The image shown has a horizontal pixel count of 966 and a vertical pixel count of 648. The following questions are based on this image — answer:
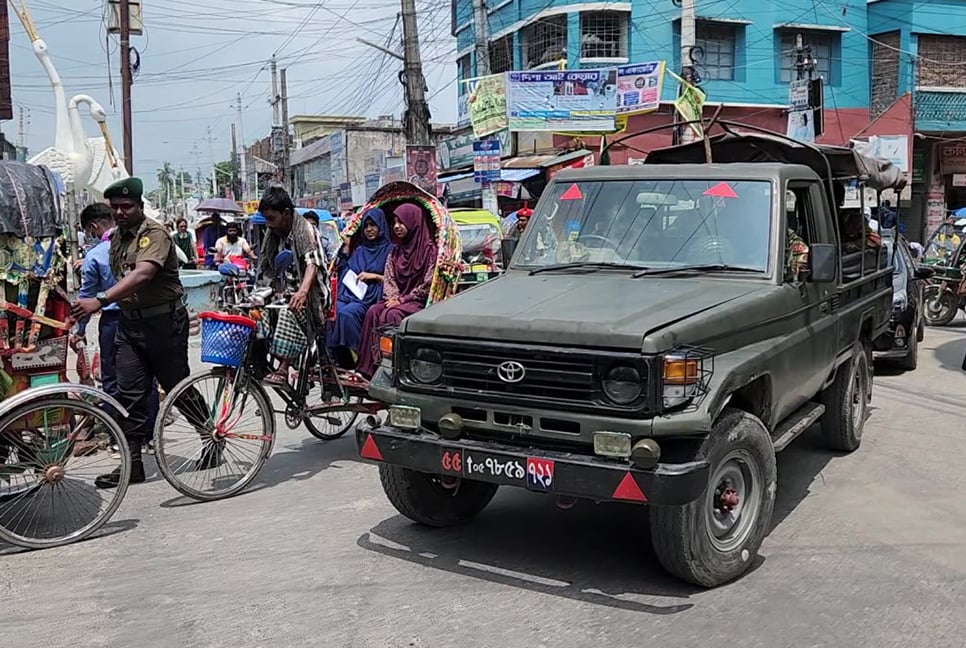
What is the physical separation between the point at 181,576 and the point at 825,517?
3.60 metres

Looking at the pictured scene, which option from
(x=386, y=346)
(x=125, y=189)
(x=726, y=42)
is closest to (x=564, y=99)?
(x=726, y=42)

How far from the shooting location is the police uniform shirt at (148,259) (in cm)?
566

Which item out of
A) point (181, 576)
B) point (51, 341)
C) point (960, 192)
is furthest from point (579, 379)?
point (960, 192)

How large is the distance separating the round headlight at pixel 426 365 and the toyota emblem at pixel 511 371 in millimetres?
363

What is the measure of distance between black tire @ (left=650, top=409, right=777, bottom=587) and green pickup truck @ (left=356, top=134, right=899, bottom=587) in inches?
0.4

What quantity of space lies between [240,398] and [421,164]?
11.5 meters

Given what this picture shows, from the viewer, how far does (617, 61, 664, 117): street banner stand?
1925 cm

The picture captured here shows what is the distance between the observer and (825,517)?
5.27m

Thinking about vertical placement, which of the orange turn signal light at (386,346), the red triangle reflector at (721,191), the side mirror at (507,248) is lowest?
the orange turn signal light at (386,346)

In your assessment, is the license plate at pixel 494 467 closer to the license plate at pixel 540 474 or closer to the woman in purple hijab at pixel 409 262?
the license plate at pixel 540 474

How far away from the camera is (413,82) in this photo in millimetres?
16719

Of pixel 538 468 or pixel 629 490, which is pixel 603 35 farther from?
pixel 629 490

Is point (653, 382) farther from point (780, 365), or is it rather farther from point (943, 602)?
point (943, 602)

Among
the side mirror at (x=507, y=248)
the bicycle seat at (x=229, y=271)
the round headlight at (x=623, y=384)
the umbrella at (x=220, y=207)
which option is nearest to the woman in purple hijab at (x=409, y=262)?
the side mirror at (x=507, y=248)
